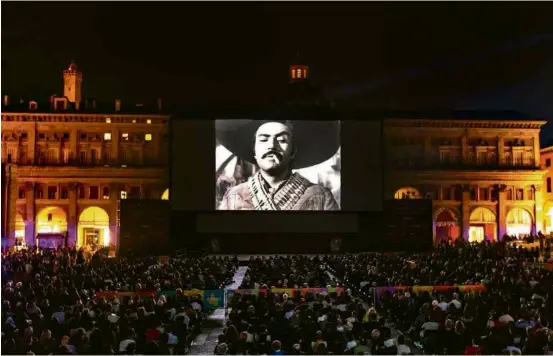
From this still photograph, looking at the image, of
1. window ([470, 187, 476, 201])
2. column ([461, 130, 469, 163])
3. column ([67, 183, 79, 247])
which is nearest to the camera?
column ([67, 183, 79, 247])

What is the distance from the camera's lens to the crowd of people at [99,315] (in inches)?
497

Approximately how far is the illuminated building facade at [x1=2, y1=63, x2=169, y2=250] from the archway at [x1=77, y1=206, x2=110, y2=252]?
0.11 m

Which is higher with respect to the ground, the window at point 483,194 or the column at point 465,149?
the column at point 465,149

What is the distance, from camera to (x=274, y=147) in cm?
4881

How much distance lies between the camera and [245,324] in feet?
48.9

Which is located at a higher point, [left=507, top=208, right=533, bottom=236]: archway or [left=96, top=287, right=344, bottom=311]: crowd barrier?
[left=507, top=208, right=533, bottom=236]: archway

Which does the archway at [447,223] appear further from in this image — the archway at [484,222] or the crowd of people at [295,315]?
the crowd of people at [295,315]

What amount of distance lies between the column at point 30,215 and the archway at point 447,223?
42.4 m

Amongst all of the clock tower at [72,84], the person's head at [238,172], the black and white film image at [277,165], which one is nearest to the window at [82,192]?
the clock tower at [72,84]

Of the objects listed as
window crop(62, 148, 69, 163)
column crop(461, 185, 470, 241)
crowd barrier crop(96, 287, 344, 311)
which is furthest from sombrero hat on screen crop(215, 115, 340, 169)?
crowd barrier crop(96, 287, 344, 311)

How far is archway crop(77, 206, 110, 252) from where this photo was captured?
211ft

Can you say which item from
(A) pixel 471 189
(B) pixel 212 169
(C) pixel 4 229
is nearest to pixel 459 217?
(A) pixel 471 189

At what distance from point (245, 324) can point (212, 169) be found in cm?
3508

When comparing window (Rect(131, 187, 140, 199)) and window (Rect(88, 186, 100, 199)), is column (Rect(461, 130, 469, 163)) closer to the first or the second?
window (Rect(131, 187, 140, 199))
